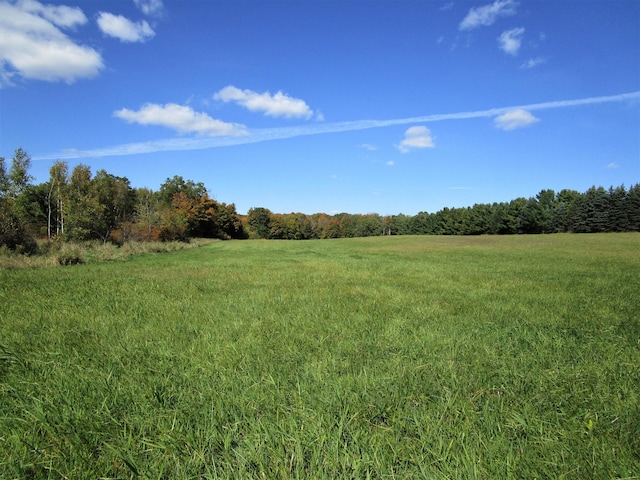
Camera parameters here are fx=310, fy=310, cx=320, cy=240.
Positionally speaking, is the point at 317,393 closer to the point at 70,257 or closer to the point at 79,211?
the point at 70,257

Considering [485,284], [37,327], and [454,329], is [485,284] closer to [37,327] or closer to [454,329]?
[454,329]

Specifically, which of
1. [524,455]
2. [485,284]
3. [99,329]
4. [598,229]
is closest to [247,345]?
[99,329]

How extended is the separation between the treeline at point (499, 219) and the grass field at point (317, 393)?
81518 millimetres

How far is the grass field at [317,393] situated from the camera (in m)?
2.12

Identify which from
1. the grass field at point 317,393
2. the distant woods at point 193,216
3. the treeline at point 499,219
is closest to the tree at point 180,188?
the distant woods at point 193,216

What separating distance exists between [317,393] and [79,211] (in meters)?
36.2

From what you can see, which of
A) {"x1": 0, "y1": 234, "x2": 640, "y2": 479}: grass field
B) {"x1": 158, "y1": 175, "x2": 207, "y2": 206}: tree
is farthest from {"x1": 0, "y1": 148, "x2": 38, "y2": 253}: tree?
Result: {"x1": 158, "y1": 175, "x2": 207, "y2": 206}: tree

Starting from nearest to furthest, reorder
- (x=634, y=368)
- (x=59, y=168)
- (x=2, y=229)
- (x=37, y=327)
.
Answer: (x=634, y=368)
(x=37, y=327)
(x=2, y=229)
(x=59, y=168)

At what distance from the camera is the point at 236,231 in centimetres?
9106

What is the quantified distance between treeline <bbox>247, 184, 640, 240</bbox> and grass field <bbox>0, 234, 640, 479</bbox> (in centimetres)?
8152

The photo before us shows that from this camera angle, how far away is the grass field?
2.12 meters

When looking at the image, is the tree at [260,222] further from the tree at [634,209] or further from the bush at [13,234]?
the tree at [634,209]

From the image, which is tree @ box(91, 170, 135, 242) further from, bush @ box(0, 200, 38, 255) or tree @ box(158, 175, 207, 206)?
tree @ box(158, 175, 207, 206)

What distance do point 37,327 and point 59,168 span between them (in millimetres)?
39310
